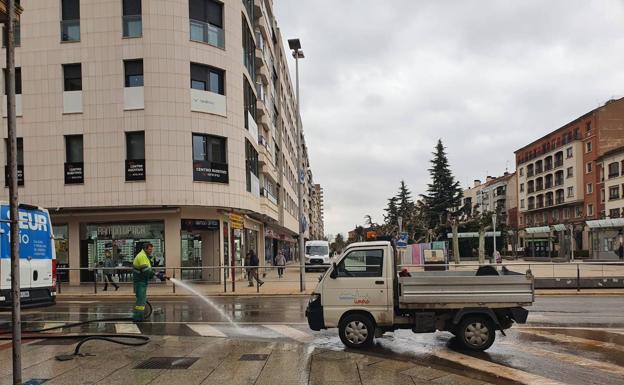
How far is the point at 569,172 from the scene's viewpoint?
7719 cm

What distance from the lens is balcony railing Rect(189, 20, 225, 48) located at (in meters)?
26.3

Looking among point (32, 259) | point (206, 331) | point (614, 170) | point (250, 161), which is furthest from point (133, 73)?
point (614, 170)

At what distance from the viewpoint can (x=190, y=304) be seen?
17.6 m

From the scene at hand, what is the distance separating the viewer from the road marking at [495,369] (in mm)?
7026

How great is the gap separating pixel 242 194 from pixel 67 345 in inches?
718

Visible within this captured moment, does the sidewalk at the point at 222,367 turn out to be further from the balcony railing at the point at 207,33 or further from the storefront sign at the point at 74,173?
the balcony railing at the point at 207,33

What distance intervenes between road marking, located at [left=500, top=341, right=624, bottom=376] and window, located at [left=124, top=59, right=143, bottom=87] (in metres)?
Answer: 21.9

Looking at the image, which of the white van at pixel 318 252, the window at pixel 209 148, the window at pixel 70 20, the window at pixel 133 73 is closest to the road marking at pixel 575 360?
the window at pixel 209 148

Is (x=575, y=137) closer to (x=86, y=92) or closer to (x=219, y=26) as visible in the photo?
(x=219, y=26)

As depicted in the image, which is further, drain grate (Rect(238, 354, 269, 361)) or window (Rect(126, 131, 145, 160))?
window (Rect(126, 131, 145, 160))

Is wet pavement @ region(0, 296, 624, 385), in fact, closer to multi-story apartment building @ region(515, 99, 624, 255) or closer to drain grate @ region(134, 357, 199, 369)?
drain grate @ region(134, 357, 199, 369)

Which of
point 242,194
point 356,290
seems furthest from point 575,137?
point 356,290

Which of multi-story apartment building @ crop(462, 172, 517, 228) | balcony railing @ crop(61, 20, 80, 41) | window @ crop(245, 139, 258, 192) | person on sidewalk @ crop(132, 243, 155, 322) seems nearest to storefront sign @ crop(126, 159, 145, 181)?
window @ crop(245, 139, 258, 192)

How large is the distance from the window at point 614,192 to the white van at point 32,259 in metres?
63.9
